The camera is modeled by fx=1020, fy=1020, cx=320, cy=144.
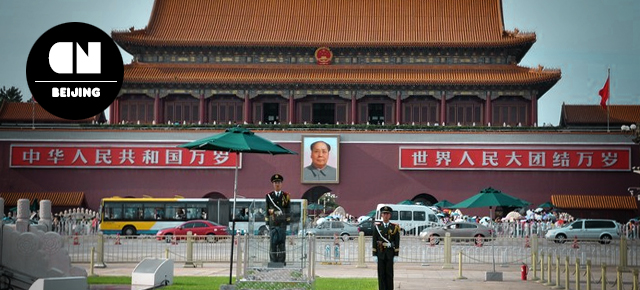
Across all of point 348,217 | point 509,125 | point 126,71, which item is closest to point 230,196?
point 348,217

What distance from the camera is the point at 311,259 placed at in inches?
688

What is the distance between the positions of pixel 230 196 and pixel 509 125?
14.4 metres

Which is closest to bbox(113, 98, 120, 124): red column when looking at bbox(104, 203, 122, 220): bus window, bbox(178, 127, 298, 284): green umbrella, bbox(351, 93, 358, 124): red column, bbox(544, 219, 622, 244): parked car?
bbox(104, 203, 122, 220): bus window

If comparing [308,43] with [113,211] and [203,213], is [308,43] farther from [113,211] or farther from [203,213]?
[113,211]

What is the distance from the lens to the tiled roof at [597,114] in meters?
52.4

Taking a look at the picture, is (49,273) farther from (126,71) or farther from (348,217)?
(126,71)

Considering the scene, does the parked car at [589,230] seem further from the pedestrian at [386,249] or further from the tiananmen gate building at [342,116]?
the pedestrian at [386,249]

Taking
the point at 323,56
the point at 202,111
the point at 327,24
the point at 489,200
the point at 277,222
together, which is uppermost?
the point at 327,24

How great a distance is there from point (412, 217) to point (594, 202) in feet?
33.6

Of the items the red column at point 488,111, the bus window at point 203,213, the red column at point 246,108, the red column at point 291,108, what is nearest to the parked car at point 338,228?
the bus window at point 203,213

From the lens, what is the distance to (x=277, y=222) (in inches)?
688

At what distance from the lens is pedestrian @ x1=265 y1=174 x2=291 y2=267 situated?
17297mm

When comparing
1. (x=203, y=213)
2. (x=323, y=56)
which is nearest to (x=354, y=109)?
(x=323, y=56)

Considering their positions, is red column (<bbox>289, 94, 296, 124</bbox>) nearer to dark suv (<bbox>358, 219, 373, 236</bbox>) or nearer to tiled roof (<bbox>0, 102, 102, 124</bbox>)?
tiled roof (<bbox>0, 102, 102, 124</bbox>)
